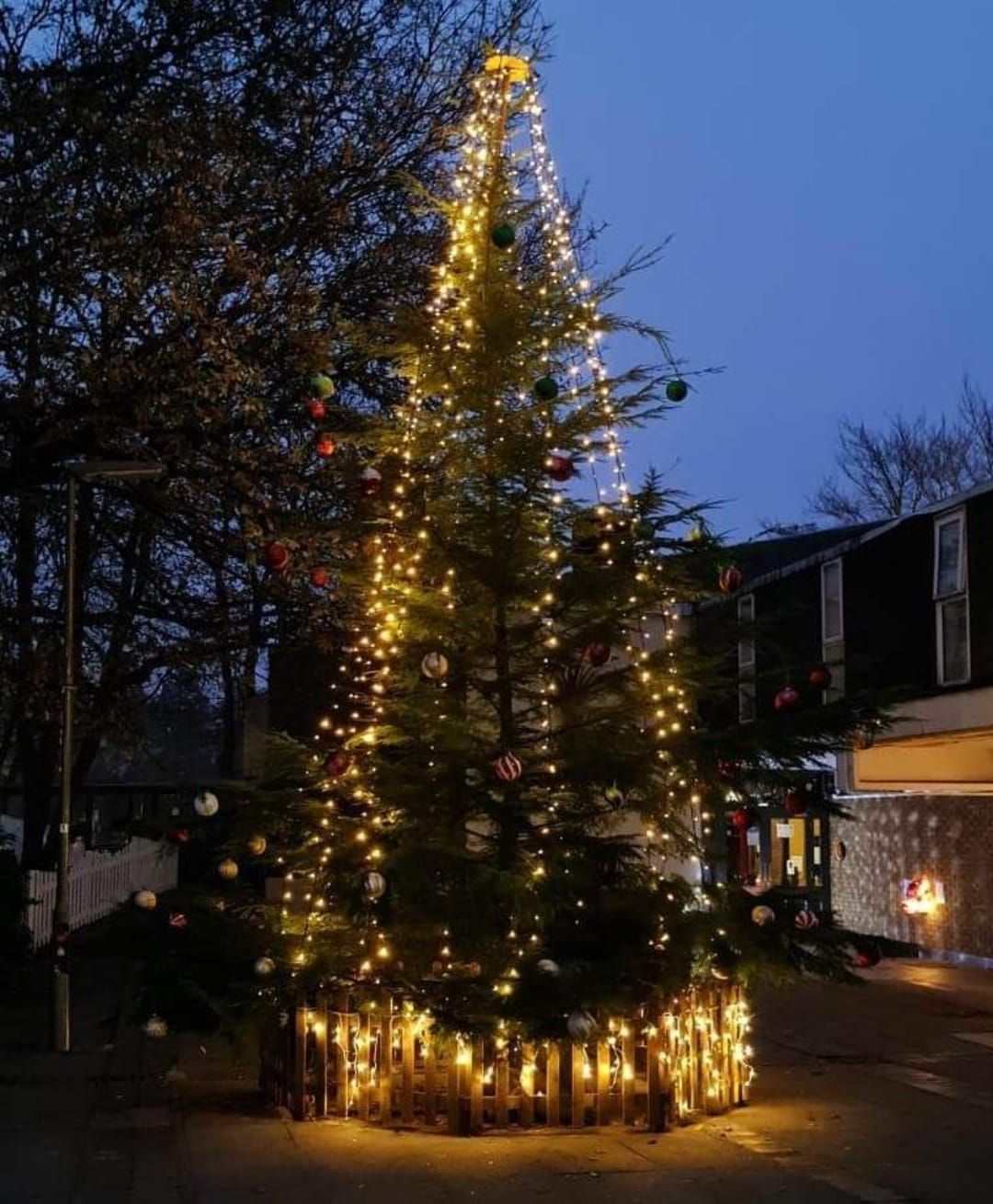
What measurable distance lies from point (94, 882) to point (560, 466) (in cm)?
1814

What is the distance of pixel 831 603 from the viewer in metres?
23.5

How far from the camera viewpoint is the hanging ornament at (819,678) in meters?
9.93

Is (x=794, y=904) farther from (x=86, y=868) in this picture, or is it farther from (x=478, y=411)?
(x=86, y=868)

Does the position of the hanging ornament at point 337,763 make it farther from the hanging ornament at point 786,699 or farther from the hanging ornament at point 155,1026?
the hanging ornament at point 786,699

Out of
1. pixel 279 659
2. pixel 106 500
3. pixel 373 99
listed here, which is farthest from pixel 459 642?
pixel 279 659

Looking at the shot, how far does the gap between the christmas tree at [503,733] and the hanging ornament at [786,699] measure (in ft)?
0.64

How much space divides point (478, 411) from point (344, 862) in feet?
9.71

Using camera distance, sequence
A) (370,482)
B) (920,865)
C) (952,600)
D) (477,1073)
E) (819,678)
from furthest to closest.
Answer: (920,865) → (952,600) → (370,482) → (819,678) → (477,1073)

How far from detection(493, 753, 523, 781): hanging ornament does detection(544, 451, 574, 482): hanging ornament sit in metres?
1.73

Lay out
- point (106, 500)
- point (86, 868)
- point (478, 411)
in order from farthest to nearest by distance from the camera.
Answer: point (86, 868) → point (106, 500) → point (478, 411)

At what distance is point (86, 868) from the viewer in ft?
83.0

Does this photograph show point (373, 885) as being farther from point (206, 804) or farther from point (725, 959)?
point (725, 959)

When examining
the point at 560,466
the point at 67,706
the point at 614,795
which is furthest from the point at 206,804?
the point at 67,706

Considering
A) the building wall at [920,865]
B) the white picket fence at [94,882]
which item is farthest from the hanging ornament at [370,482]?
the building wall at [920,865]
